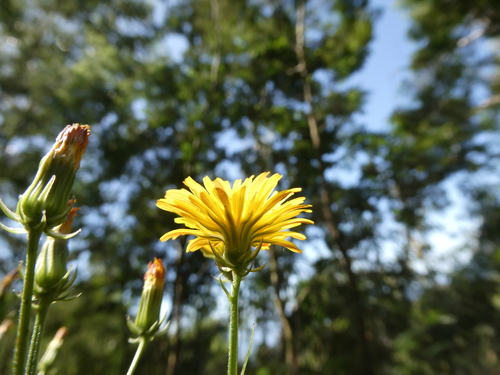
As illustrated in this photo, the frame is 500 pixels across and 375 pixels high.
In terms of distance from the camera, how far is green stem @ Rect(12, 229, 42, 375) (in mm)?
364

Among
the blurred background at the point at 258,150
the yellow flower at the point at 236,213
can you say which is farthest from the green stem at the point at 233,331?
the blurred background at the point at 258,150

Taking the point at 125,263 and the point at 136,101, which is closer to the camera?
the point at 125,263

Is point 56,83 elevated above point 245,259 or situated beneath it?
elevated above

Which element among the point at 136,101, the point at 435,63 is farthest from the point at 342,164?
the point at 136,101

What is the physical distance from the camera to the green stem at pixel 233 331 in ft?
1.59

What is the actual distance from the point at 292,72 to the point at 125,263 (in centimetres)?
434

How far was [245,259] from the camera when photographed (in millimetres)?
649

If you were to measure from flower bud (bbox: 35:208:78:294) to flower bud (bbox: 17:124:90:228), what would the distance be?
108mm

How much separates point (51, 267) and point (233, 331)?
0.38 metres

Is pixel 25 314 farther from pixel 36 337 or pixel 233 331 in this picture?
pixel 233 331

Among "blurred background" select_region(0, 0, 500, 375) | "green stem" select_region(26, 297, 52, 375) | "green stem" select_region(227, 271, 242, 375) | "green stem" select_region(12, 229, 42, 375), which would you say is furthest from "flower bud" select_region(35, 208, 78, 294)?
"blurred background" select_region(0, 0, 500, 375)

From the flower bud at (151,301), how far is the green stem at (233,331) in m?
0.26

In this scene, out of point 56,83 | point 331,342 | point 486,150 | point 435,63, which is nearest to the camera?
point 331,342

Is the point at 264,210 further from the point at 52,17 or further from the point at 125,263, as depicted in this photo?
the point at 52,17
